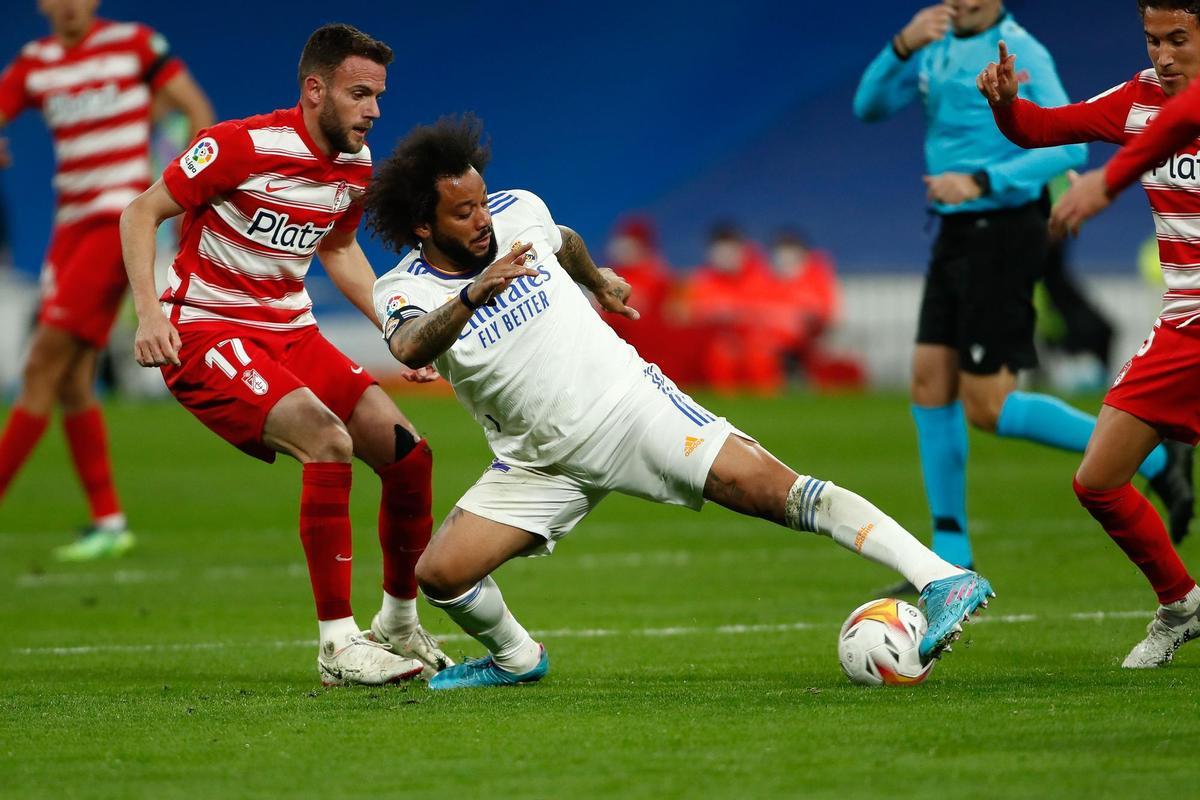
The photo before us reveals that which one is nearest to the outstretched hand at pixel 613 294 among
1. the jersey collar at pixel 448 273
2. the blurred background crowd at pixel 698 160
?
the jersey collar at pixel 448 273

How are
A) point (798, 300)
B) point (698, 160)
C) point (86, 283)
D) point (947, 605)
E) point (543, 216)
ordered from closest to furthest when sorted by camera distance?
point (947, 605) < point (543, 216) < point (86, 283) < point (798, 300) < point (698, 160)

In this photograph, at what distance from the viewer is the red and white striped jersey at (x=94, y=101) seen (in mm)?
9438

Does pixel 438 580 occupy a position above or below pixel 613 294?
below

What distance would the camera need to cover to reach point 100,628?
7.26 meters

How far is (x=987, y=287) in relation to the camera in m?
7.46

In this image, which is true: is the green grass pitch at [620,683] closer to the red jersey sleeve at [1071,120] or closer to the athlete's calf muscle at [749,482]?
the athlete's calf muscle at [749,482]

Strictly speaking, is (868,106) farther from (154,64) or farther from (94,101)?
(94,101)

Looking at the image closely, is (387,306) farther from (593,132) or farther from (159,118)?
(593,132)

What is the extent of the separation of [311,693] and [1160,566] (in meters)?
2.77

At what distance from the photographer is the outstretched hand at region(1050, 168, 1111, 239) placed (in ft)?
15.4

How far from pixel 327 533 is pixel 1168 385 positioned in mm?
2819

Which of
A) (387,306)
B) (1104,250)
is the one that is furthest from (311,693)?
(1104,250)

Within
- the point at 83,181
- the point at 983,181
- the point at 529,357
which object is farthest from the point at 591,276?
the point at 83,181

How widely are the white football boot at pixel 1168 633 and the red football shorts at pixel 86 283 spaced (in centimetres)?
599
